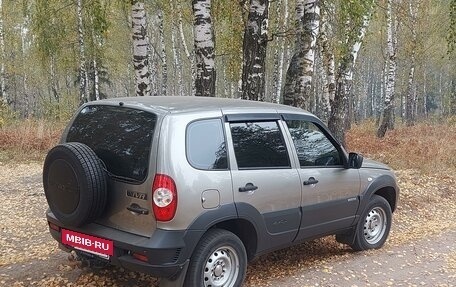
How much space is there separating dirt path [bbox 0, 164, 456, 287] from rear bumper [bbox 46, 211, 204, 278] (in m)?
0.94

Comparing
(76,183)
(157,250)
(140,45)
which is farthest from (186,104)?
(140,45)

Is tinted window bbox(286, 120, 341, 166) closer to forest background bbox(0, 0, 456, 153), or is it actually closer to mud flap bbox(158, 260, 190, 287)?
mud flap bbox(158, 260, 190, 287)

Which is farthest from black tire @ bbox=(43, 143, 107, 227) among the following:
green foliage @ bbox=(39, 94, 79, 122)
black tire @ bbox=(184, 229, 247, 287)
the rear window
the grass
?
green foliage @ bbox=(39, 94, 79, 122)

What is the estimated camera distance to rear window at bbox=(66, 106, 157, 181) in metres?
3.99

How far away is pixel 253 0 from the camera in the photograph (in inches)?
326

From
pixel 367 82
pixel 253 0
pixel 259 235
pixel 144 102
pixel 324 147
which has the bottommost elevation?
pixel 259 235

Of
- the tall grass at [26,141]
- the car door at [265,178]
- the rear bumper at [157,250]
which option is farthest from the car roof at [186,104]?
the tall grass at [26,141]

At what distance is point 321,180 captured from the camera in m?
5.21

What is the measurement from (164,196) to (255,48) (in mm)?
5207

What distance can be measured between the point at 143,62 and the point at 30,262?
6042 mm

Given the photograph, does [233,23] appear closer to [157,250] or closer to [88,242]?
[88,242]

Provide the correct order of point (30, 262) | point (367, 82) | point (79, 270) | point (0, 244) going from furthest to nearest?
point (367, 82)
point (0, 244)
point (30, 262)
point (79, 270)

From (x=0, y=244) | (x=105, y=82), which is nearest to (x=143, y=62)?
(x=0, y=244)

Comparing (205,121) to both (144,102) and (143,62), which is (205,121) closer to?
(144,102)
